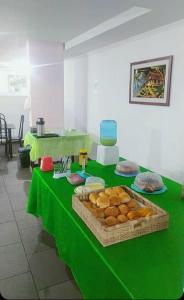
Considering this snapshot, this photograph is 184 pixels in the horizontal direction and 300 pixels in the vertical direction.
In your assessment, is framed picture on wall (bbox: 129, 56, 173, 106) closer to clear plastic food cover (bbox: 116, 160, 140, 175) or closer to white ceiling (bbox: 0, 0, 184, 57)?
white ceiling (bbox: 0, 0, 184, 57)

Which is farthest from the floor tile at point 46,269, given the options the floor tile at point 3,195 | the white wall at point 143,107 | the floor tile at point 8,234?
the white wall at point 143,107

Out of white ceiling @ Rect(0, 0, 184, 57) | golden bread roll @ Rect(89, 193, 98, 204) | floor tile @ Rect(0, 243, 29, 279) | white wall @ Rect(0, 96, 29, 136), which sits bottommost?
floor tile @ Rect(0, 243, 29, 279)

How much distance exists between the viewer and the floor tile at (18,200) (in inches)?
113

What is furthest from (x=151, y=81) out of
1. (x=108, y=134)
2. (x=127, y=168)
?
(x=127, y=168)

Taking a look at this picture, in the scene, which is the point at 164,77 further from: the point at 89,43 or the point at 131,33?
the point at 89,43

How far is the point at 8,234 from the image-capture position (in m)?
2.32

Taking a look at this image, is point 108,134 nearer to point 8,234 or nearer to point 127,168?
point 127,168

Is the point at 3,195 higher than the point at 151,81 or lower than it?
lower

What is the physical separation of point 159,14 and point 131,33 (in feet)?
2.67

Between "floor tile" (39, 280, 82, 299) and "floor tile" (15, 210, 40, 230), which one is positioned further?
"floor tile" (15, 210, 40, 230)

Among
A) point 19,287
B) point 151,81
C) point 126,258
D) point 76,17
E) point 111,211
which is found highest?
point 76,17

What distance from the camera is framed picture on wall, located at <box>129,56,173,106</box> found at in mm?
2881

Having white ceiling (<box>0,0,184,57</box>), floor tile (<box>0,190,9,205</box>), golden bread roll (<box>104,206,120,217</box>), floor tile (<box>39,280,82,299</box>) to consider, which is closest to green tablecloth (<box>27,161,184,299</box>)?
golden bread roll (<box>104,206,120,217</box>)

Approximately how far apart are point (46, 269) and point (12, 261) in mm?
307
